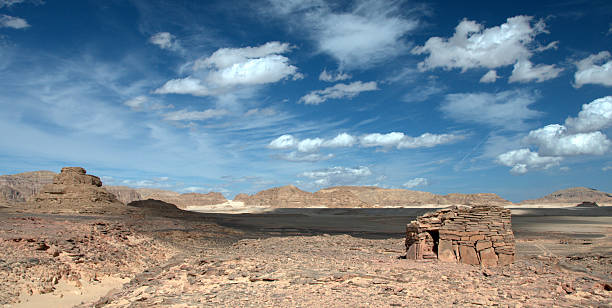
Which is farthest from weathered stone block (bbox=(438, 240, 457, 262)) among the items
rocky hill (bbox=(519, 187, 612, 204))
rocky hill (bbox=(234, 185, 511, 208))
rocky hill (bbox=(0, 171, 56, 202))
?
rocky hill (bbox=(519, 187, 612, 204))

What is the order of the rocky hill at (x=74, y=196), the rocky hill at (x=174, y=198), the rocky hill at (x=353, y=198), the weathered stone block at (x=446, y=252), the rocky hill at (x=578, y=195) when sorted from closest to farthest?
the weathered stone block at (x=446, y=252) < the rocky hill at (x=74, y=196) < the rocky hill at (x=353, y=198) < the rocky hill at (x=174, y=198) < the rocky hill at (x=578, y=195)

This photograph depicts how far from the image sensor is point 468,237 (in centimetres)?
1165

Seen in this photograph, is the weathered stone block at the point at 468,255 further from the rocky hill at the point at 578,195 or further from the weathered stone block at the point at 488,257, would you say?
the rocky hill at the point at 578,195

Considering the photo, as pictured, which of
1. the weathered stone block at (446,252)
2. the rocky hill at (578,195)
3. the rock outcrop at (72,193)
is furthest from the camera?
the rocky hill at (578,195)

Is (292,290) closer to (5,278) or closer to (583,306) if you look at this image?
(583,306)

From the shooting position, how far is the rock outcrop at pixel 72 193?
37094 millimetres

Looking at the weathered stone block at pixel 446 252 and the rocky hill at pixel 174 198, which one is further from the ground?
the rocky hill at pixel 174 198

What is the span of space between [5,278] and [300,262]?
793 centimetres

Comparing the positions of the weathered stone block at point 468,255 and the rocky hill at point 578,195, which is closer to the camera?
the weathered stone block at point 468,255

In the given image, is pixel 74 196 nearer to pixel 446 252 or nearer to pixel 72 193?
pixel 72 193

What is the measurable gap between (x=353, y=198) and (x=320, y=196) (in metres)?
8.78

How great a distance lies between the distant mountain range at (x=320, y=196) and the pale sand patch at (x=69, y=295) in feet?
277

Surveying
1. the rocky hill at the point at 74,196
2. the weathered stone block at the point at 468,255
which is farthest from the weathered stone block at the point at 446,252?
the rocky hill at the point at 74,196

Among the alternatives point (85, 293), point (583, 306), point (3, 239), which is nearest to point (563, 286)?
point (583, 306)
